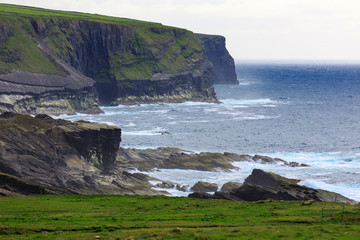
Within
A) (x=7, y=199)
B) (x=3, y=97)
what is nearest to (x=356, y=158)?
(x=7, y=199)

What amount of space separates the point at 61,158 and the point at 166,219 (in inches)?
1271

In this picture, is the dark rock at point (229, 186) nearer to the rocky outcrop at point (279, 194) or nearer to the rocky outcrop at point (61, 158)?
the rocky outcrop at point (61, 158)

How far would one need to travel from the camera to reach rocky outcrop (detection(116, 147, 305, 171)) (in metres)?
89.6

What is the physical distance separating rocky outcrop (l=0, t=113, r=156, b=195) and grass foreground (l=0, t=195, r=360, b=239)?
30.5 feet

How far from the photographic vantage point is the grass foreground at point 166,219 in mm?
36375

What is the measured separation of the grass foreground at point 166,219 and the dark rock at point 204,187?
766 inches

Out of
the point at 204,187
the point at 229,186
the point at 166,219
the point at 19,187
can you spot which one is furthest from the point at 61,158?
the point at 166,219

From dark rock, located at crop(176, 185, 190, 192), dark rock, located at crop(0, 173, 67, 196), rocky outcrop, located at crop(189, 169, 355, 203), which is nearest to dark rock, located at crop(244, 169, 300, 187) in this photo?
dark rock, located at crop(176, 185, 190, 192)

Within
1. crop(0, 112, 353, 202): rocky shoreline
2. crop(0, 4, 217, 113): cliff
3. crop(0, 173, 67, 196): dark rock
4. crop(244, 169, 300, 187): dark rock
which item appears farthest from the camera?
crop(0, 4, 217, 113): cliff

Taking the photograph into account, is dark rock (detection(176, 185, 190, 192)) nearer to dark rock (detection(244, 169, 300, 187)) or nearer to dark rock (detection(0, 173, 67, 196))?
dark rock (detection(244, 169, 300, 187))

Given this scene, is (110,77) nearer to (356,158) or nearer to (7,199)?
(356,158)

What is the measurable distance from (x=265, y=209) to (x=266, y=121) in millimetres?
108558

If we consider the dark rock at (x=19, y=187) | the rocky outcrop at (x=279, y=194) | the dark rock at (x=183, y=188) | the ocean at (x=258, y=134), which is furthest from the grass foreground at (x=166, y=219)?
the ocean at (x=258, y=134)

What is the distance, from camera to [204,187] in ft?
248
